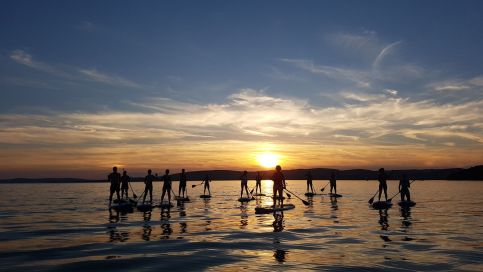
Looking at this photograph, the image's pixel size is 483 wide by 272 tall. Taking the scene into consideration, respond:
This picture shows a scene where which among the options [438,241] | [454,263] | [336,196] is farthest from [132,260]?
[336,196]

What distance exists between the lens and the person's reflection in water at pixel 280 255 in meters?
11.7

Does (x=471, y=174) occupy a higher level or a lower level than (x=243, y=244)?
higher

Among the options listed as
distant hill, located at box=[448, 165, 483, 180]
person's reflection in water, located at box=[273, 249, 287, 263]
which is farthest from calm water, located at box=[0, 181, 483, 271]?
distant hill, located at box=[448, 165, 483, 180]

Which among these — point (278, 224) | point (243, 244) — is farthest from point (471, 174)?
point (243, 244)

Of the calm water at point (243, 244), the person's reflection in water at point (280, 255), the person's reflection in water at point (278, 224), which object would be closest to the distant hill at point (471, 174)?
the calm water at point (243, 244)

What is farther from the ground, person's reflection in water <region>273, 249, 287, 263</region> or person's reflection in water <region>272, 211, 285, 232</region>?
person's reflection in water <region>273, 249, 287, 263</region>

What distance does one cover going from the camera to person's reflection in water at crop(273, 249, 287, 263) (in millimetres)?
11664

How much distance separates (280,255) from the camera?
40.2 ft

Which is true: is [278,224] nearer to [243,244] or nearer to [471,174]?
[243,244]

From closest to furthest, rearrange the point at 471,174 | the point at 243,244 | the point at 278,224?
1. the point at 243,244
2. the point at 278,224
3. the point at 471,174

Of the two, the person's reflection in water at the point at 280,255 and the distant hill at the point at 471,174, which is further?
the distant hill at the point at 471,174

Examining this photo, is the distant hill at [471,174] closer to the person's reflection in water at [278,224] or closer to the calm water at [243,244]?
the calm water at [243,244]

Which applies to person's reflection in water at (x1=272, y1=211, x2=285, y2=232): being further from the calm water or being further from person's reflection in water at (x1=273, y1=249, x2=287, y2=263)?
person's reflection in water at (x1=273, y1=249, x2=287, y2=263)

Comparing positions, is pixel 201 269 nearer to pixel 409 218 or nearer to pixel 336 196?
pixel 409 218
